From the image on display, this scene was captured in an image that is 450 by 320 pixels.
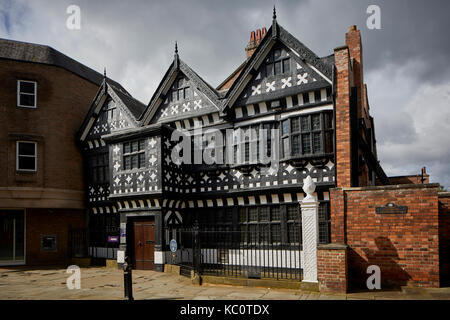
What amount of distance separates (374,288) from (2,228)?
737 inches

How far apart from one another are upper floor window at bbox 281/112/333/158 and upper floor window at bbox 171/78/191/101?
531cm

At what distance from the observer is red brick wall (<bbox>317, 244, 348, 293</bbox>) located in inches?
383

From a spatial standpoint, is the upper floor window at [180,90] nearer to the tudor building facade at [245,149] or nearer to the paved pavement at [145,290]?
the tudor building facade at [245,149]

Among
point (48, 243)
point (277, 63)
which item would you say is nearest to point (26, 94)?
point (48, 243)

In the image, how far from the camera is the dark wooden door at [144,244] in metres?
15.5

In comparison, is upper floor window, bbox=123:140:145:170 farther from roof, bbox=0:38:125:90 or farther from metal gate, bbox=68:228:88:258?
roof, bbox=0:38:125:90

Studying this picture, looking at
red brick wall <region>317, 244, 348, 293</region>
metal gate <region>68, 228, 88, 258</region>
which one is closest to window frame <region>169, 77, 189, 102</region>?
→ metal gate <region>68, 228, 88, 258</region>

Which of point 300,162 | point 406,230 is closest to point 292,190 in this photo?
point 300,162

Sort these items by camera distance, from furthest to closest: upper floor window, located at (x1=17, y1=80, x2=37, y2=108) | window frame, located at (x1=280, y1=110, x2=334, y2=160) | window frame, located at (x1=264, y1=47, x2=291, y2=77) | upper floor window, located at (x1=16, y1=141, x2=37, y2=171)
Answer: upper floor window, located at (x1=17, y1=80, x2=37, y2=108), upper floor window, located at (x1=16, y1=141, x2=37, y2=171), window frame, located at (x1=264, y1=47, x2=291, y2=77), window frame, located at (x1=280, y1=110, x2=334, y2=160)

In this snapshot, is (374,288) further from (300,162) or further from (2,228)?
(2,228)

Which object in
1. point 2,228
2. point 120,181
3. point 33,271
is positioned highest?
point 120,181

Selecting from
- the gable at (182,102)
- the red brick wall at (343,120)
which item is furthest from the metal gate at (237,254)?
the gable at (182,102)

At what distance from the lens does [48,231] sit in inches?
746

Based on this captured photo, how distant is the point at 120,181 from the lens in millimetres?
16406
